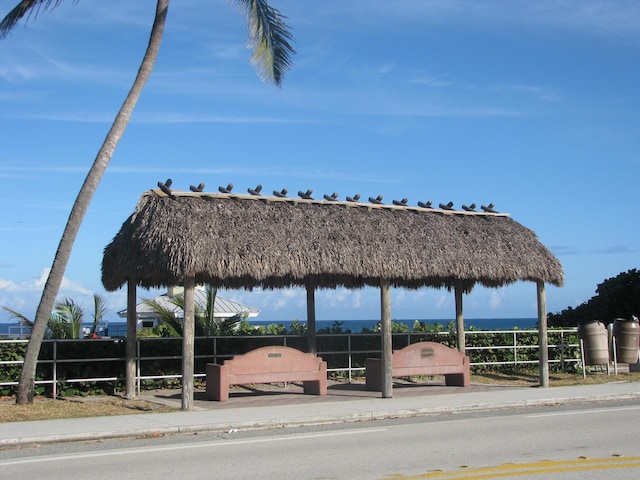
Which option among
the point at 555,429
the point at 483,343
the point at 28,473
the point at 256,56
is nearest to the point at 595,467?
the point at 555,429

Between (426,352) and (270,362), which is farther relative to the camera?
(426,352)

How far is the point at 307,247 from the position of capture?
1658 cm

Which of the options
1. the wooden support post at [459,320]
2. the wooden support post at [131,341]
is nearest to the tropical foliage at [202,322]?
the wooden support post at [131,341]

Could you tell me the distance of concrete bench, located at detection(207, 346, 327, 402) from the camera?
16578mm

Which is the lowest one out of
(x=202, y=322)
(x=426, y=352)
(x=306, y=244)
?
(x=426, y=352)

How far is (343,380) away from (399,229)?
5.53m

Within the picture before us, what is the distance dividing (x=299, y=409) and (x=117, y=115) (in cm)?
700

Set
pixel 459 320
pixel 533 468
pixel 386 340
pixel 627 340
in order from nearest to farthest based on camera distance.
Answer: pixel 533 468
pixel 386 340
pixel 459 320
pixel 627 340

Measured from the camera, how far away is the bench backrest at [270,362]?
1666 cm

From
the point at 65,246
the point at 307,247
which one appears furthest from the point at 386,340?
the point at 65,246

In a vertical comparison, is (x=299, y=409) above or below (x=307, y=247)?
below

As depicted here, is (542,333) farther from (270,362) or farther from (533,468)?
(533,468)

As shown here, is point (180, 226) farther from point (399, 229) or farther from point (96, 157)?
point (399, 229)

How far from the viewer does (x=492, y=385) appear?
66.7 feet
